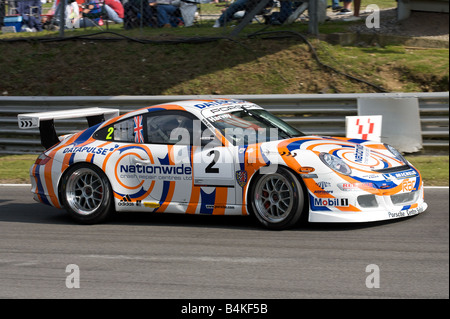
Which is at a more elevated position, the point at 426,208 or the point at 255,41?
the point at 255,41

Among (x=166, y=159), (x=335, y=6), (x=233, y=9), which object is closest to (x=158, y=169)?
(x=166, y=159)

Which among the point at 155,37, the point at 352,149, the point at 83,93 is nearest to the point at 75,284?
the point at 352,149

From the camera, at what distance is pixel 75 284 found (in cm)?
569

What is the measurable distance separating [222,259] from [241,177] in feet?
3.99

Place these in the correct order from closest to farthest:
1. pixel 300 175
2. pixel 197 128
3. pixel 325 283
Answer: pixel 325 283, pixel 300 175, pixel 197 128

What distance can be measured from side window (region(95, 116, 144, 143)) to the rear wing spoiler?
0.57 m

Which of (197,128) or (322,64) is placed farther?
(322,64)

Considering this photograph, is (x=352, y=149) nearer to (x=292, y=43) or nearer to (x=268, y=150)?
(x=268, y=150)

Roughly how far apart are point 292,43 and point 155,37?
3.17 m

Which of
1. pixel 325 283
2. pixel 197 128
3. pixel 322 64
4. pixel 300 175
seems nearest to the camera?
pixel 325 283

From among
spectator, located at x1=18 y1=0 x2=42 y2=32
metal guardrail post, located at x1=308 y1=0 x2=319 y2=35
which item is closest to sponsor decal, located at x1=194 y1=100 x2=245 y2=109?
metal guardrail post, located at x1=308 y1=0 x2=319 y2=35

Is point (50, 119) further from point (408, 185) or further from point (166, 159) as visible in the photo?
point (408, 185)

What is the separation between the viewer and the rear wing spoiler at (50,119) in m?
8.25

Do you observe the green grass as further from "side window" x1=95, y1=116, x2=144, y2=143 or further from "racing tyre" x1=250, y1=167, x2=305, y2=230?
"side window" x1=95, y1=116, x2=144, y2=143
